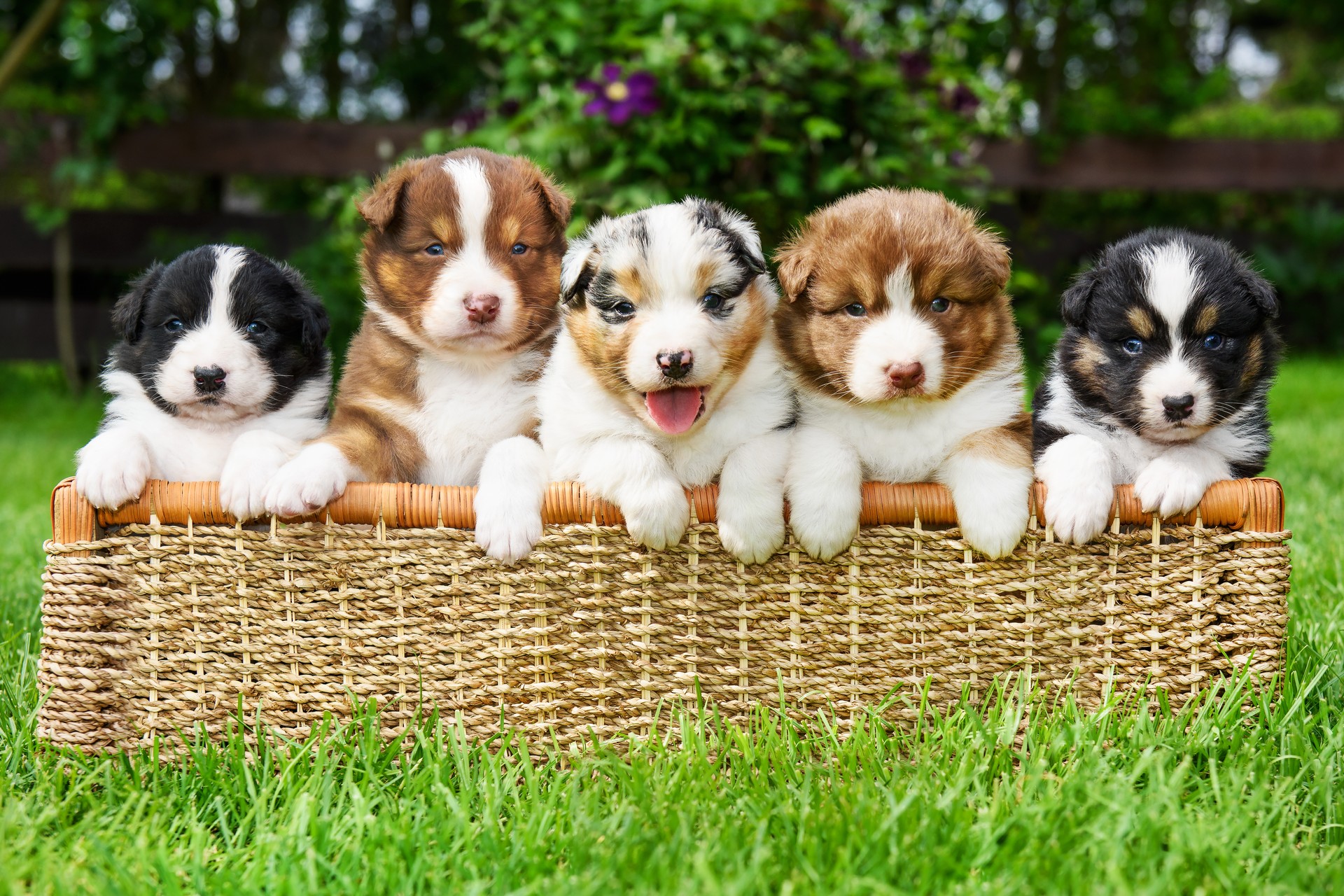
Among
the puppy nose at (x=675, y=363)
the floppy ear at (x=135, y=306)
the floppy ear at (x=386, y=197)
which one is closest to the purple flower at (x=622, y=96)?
the floppy ear at (x=386, y=197)

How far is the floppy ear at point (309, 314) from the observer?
292 cm

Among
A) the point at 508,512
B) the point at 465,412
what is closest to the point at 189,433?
the point at 465,412

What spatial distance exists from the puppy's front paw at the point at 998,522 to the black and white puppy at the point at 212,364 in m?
1.68

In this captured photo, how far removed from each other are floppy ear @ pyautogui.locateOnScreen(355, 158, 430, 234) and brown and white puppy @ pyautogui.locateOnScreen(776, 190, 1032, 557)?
1.03 meters

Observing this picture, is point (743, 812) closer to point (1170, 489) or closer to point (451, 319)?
point (1170, 489)

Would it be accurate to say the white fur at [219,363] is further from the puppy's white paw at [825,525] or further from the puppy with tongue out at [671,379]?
the puppy's white paw at [825,525]

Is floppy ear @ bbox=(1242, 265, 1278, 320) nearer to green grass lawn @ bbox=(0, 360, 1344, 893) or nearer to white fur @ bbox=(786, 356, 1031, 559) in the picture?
white fur @ bbox=(786, 356, 1031, 559)

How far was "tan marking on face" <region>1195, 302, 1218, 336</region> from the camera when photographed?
2568 mm

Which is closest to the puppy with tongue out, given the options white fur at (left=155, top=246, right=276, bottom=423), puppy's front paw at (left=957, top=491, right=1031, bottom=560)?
puppy's front paw at (left=957, top=491, right=1031, bottom=560)

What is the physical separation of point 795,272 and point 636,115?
2.90 meters

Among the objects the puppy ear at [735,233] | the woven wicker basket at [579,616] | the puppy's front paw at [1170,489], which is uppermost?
the puppy ear at [735,233]

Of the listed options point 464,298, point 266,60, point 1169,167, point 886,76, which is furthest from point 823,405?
point 266,60

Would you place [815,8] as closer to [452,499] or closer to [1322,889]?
[452,499]

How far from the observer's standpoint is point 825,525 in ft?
8.04
